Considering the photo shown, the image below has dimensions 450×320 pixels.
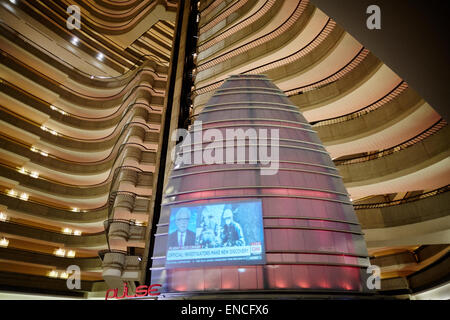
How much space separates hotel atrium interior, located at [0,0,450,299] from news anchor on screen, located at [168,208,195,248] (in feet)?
23.8

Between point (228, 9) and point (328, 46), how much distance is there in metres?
16.4

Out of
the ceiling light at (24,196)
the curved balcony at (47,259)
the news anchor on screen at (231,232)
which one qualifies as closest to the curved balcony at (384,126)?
the news anchor on screen at (231,232)

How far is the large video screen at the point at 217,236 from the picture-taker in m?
8.38

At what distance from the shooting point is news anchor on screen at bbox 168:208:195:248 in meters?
9.03

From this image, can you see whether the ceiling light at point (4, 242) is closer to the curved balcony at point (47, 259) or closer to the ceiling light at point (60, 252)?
the curved balcony at point (47, 259)

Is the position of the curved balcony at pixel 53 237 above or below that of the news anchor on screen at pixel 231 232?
above

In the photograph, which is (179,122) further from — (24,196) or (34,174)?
(24,196)

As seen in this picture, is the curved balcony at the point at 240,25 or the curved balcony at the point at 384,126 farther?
the curved balcony at the point at 240,25

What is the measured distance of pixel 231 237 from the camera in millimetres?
8641

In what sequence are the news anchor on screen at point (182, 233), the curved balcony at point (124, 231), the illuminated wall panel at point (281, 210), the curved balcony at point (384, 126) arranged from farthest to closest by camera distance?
the curved balcony at point (124, 231)
the curved balcony at point (384, 126)
the news anchor on screen at point (182, 233)
the illuminated wall panel at point (281, 210)

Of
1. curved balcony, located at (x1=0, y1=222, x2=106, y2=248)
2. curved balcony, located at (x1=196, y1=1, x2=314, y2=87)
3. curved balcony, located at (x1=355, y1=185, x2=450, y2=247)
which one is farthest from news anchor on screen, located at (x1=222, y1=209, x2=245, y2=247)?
curved balcony, located at (x1=0, y1=222, x2=106, y2=248)

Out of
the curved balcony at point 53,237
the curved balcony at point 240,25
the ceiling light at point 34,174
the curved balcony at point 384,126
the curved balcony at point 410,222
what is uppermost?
the curved balcony at point 240,25

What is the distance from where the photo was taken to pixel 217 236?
28.7 feet

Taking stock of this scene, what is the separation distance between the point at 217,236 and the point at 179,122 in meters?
17.0
